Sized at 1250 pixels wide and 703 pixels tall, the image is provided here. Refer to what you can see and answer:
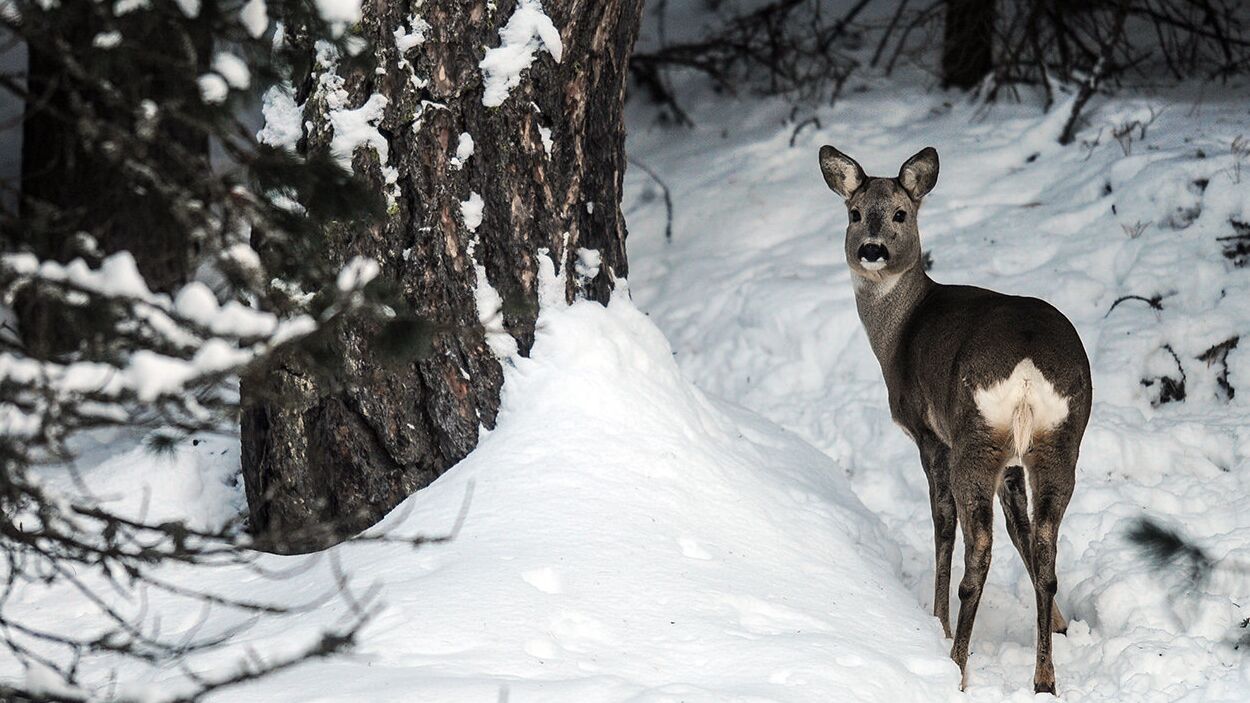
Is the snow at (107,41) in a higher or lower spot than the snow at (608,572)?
higher

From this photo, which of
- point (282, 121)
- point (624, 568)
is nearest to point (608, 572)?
point (624, 568)

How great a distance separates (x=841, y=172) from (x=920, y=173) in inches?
13.3

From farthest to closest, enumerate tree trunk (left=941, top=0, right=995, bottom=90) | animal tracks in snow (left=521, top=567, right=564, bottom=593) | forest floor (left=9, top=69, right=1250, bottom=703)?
tree trunk (left=941, top=0, right=995, bottom=90) → animal tracks in snow (left=521, top=567, right=564, bottom=593) → forest floor (left=9, top=69, right=1250, bottom=703)

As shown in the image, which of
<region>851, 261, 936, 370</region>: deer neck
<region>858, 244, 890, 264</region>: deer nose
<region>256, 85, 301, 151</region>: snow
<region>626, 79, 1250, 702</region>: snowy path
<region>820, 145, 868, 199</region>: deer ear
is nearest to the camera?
<region>256, 85, 301, 151</region>: snow

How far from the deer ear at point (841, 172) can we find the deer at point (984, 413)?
0.21m

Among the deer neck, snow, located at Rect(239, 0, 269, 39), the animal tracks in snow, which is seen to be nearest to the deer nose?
the deer neck

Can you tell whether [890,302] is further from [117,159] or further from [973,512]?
[117,159]

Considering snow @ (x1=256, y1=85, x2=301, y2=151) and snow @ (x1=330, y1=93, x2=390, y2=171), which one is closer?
snow @ (x1=330, y1=93, x2=390, y2=171)

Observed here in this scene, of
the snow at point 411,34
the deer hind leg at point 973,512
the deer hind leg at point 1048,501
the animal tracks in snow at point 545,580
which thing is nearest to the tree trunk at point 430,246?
the snow at point 411,34

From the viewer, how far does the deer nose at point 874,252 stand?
5.49 metres

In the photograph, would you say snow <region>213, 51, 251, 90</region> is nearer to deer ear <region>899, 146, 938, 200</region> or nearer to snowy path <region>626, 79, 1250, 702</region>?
snowy path <region>626, 79, 1250, 702</region>

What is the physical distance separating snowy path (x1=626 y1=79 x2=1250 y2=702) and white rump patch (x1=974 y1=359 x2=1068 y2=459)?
816 millimetres

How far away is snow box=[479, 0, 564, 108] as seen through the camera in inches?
189

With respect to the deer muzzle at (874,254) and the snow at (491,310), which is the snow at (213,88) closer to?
the snow at (491,310)
